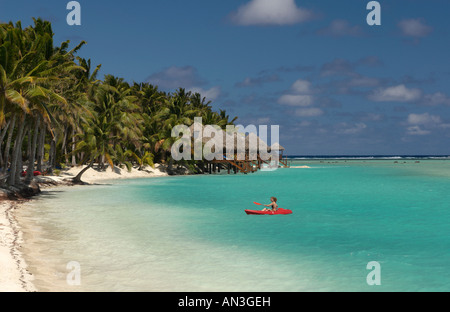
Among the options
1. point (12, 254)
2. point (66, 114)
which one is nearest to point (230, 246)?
point (12, 254)

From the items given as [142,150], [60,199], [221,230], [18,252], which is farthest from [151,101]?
[18,252]

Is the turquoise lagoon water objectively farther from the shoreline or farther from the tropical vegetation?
the tropical vegetation

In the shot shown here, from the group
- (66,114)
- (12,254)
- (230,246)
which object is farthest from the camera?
(66,114)

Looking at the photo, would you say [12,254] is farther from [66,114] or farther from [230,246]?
[66,114]

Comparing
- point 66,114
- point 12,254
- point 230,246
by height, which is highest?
point 66,114

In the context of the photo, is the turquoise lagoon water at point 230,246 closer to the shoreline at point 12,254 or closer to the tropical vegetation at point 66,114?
the shoreline at point 12,254

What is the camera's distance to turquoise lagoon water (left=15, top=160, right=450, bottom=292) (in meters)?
8.56

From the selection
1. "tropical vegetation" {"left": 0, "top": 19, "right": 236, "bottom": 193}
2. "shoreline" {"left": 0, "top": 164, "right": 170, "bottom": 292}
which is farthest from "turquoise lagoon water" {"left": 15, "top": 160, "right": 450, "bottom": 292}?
"tropical vegetation" {"left": 0, "top": 19, "right": 236, "bottom": 193}

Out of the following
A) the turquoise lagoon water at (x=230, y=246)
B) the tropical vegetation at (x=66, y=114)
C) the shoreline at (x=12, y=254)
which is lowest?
the turquoise lagoon water at (x=230, y=246)

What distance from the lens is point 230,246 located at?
1195 cm

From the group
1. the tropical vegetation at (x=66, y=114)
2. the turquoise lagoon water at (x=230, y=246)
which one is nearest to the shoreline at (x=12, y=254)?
the turquoise lagoon water at (x=230, y=246)

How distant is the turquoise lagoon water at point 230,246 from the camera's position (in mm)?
8562

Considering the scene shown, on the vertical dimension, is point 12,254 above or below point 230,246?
above

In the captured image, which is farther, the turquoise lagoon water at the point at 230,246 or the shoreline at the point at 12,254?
the turquoise lagoon water at the point at 230,246
